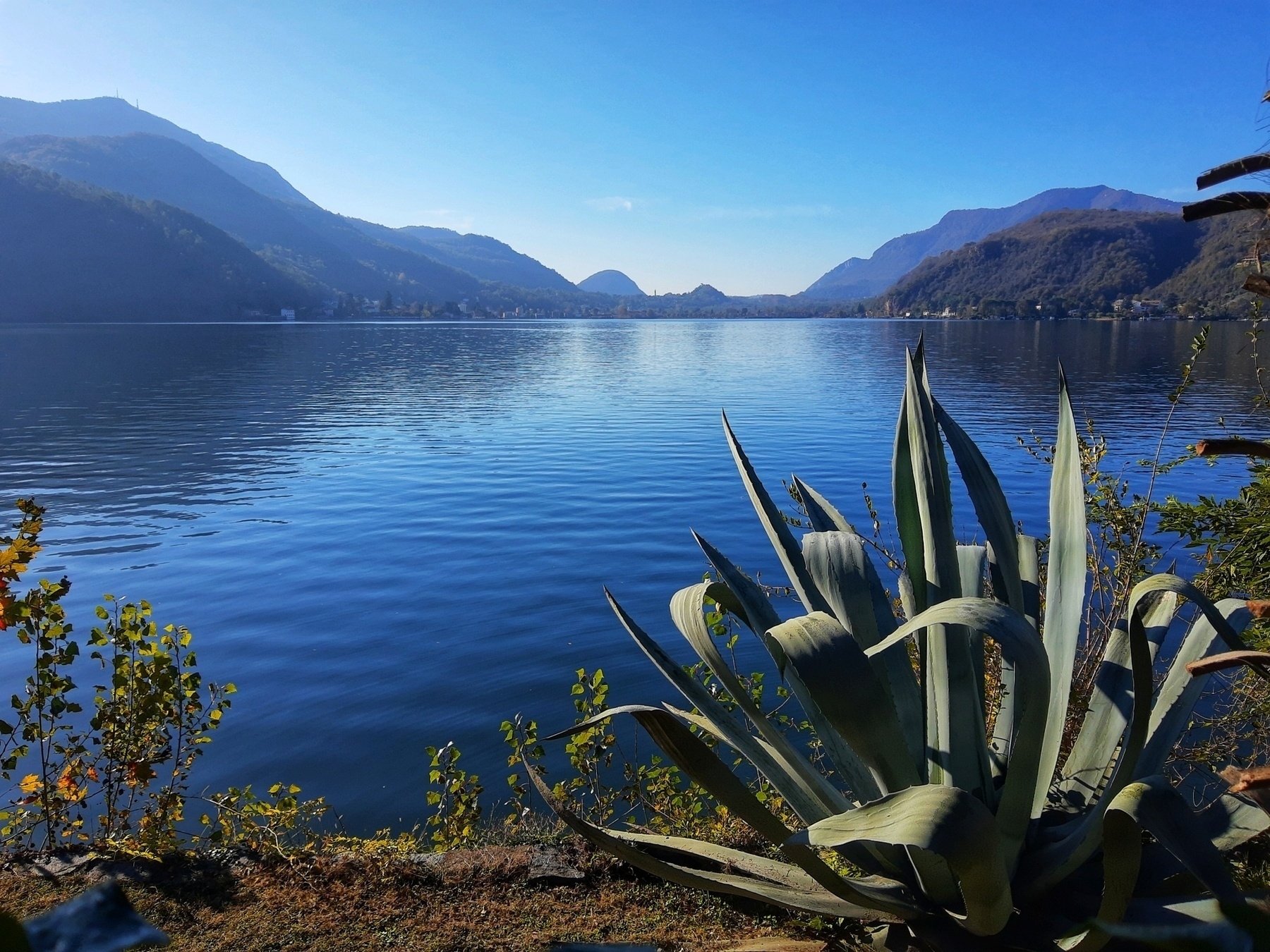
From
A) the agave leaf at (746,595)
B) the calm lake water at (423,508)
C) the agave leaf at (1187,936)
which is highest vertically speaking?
the agave leaf at (1187,936)

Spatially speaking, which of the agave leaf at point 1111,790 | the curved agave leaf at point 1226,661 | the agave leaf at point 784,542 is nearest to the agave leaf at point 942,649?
the agave leaf at point 1111,790

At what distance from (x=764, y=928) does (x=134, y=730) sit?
301 centimetres

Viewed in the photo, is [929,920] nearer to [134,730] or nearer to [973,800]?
[973,800]

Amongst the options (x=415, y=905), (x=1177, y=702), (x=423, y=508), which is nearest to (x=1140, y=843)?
(x=1177, y=702)

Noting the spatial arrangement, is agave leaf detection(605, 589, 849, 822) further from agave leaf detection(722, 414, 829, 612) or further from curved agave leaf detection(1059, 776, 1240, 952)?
curved agave leaf detection(1059, 776, 1240, 952)

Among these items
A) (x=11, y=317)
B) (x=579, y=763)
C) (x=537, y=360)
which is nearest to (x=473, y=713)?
(x=579, y=763)

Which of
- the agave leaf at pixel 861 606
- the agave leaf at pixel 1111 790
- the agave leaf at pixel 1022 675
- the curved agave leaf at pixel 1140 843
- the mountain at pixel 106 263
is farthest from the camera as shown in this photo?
the mountain at pixel 106 263

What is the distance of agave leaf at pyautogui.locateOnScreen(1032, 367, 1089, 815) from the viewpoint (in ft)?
8.39

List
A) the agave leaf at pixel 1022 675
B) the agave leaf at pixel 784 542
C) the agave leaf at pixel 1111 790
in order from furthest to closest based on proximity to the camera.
Answer: the agave leaf at pixel 784 542 < the agave leaf at pixel 1111 790 < the agave leaf at pixel 1022 675

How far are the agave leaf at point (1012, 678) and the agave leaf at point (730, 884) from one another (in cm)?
66

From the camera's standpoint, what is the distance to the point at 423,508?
51.6ft

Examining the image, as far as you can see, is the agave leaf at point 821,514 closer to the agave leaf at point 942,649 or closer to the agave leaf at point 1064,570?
the agave leaf at point 942,649

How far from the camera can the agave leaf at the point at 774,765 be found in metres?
2.62

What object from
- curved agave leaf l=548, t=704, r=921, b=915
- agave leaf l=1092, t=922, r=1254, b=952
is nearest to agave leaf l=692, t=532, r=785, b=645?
curved agave leaf l=548, t=704, r=921, b=915
